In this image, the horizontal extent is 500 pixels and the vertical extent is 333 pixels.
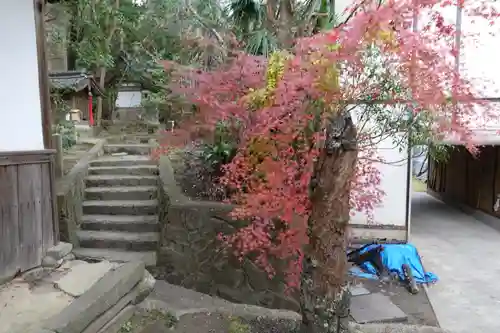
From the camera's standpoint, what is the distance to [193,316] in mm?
4379

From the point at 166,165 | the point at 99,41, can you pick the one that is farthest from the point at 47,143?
the point at 99,41

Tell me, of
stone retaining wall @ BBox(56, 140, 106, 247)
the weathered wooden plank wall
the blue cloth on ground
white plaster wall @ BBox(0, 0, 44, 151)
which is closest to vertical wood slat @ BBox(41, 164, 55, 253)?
white plaster wall @ BBox(0, 0, 44, 151)

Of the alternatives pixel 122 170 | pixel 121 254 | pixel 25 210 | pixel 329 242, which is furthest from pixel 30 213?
pixel 122 170

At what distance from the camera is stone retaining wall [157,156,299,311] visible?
568 centimetres

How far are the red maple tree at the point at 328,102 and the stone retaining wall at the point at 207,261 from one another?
187 centimetres

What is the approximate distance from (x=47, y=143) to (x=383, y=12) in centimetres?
404

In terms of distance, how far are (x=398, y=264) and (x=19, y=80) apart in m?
6.36

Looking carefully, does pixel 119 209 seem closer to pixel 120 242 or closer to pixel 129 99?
pixel 120 242

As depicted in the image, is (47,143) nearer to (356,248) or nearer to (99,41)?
Result: (356,248)

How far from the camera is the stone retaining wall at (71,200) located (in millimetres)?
6066

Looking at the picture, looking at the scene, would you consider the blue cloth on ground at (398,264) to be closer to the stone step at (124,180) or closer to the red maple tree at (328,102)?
the red maple tree at (328,102)

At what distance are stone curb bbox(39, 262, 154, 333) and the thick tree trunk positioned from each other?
1711mm

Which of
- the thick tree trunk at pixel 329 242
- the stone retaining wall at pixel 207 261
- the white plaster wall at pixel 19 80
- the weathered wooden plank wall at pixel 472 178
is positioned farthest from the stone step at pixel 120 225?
the weathered wooden plank wall at pixel 472 178

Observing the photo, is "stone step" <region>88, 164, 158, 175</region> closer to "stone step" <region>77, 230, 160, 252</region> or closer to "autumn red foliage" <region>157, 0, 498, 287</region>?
"stone step" <region>77, 230, 160, 252</region>
